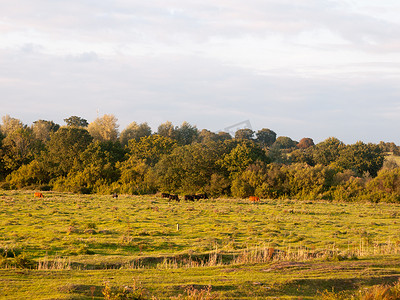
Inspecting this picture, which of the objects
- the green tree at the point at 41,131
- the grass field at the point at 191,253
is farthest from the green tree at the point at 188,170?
the green tree at the point at 41,131

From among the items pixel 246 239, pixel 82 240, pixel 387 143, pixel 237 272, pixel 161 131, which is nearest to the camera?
pixel 237 272

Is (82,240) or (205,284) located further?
(82,240)

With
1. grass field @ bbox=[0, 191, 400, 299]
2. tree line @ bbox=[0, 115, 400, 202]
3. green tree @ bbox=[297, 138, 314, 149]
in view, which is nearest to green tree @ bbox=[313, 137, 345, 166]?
tree line @ bbox=[0, 115, 400, 202]

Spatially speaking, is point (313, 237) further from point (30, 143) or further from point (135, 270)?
point (30, 143)

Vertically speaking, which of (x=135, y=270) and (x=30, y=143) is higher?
(x=30, y=143)

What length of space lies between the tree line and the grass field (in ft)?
75.3

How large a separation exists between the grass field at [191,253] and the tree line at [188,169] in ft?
75.3

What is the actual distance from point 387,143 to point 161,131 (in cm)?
7386

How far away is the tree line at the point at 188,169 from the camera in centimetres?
5688

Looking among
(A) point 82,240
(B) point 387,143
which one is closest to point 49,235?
(A) point 82,240

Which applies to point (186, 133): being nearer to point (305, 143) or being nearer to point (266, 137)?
point (266, 137)

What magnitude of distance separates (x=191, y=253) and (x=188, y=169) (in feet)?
156

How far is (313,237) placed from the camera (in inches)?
→ 878

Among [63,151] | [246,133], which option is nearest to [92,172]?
[63,151]
